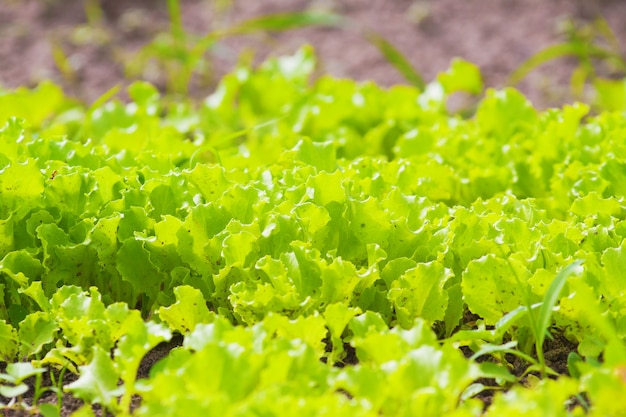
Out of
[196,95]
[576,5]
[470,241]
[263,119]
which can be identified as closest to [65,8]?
[196,95]

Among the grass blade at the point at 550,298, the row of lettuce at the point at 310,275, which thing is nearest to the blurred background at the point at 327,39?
the row of lettuce at the point at 310,275

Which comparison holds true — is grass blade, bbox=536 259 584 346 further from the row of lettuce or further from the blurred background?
the blurred background

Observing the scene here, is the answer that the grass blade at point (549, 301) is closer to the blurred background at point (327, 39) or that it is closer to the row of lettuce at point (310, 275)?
the row of lettuce at point (310, 275)

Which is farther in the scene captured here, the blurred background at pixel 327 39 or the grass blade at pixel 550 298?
the blurred background at pixel 327 39

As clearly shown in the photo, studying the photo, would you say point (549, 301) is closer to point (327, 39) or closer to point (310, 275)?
point (310, 275)

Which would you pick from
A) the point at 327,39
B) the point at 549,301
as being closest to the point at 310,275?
the point at 549,301

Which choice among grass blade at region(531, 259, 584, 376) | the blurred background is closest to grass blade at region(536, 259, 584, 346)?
grass blade at region(531, 259, 584, 376)
